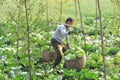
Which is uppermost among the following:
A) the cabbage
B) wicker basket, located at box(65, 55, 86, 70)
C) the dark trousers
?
the dark trousers

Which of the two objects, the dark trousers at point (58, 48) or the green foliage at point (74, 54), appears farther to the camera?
the dark trousers at point (58, 48)

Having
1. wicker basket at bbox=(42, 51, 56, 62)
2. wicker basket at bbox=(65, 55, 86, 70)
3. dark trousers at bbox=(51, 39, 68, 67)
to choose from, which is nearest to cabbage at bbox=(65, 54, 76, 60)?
wicker basket at bbox=(65, 55, 86, 70)

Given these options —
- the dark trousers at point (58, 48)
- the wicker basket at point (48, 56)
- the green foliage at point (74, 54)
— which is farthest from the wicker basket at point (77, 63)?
the wicker basket at point (48, 56)

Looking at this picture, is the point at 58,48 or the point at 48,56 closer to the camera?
the point at 58,48

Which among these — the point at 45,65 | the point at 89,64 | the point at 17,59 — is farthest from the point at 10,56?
the point at 89,64

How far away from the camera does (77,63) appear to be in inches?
464

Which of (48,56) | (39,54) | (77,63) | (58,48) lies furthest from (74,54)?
(39,54)

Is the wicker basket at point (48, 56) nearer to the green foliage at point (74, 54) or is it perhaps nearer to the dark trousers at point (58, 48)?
the dark trousers at point (58, 48)

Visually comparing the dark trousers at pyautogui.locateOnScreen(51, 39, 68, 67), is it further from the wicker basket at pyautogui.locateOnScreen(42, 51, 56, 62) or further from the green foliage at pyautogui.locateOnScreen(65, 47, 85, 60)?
the wicker basket at pyautogui.locateOnScreen(42, 51, 56, 62)

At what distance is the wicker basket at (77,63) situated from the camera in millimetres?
11719

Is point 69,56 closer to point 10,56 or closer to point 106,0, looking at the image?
point 10,56

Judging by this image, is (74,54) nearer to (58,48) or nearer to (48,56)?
(58,48)

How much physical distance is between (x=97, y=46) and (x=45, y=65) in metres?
3.51

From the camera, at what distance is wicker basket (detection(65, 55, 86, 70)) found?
11.7 metres
